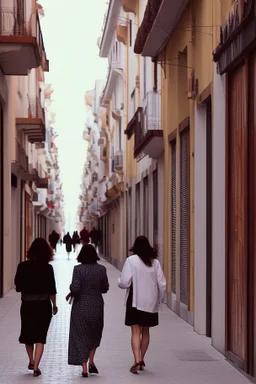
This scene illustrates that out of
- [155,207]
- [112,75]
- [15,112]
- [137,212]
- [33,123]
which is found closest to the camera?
[155,207]

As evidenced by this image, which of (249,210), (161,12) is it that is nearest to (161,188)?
(161,12)

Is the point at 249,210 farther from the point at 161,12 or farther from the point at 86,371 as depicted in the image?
the point at 161,12

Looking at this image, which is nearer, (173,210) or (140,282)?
(140,282)

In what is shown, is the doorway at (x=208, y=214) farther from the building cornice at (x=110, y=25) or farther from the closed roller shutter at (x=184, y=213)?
the building cornice at (x=110, y=25)

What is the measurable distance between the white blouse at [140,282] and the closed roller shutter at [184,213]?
20.9 ft

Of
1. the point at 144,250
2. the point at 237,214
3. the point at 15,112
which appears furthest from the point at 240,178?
the point at 15,112

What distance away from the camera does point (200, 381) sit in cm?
1093

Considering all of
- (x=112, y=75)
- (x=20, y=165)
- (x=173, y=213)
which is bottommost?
(x=173, y=213)

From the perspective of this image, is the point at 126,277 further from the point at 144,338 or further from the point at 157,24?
the point at 157,24

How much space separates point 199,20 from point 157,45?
5438mm

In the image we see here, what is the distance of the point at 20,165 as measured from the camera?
29.6 metres

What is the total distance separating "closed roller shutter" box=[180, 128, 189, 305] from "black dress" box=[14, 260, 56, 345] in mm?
7117

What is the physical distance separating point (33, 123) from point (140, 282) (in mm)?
18944

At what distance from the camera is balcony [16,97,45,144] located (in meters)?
30.2
